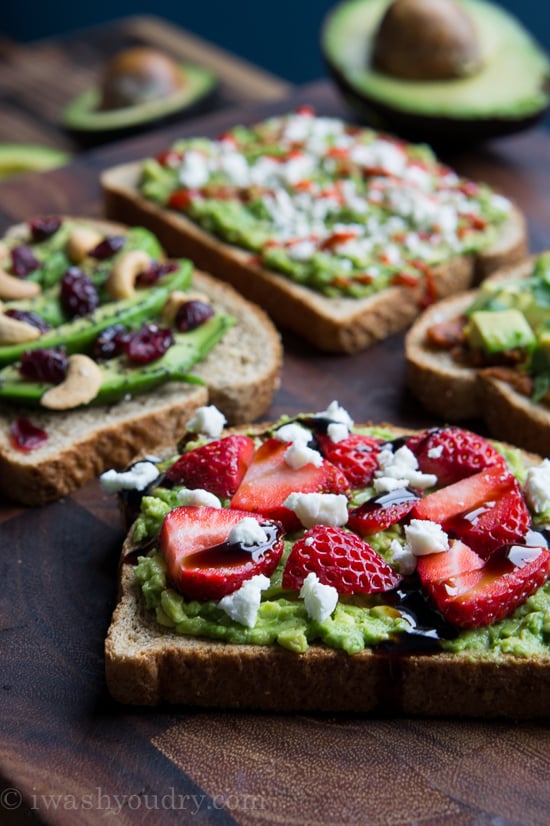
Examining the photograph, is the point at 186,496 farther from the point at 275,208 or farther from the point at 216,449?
the point at 275,208

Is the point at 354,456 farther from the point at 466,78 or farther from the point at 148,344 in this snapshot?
the point at 466,78

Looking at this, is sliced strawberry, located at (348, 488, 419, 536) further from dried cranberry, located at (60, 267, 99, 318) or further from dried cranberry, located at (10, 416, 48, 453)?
dried cranberry, located at (60, 267, 99, 318)

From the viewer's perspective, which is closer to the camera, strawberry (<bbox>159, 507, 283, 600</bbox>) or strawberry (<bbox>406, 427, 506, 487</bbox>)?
strawberry (<bbox>159, 507, 283, 600</bbox>)

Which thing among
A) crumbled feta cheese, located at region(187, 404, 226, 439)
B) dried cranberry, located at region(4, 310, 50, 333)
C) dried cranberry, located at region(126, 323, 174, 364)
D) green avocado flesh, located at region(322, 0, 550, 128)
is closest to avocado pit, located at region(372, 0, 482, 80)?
green avocado flesh, located at region(322, 0, 550, 128)

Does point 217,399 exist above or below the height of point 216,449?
below

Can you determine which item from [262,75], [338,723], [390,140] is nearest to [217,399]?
[338,723]
